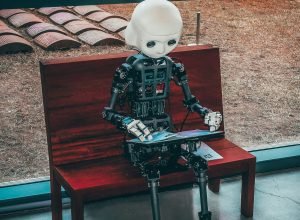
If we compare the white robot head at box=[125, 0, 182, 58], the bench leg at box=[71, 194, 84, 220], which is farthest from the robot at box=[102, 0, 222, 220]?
the bench leg at box=[71, 194, 84, 220]

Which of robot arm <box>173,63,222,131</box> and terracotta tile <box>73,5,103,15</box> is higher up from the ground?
terracotta tile <box>73,5,103,15</box>

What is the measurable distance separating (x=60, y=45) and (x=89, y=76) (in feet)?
1.97

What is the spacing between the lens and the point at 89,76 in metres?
2.75

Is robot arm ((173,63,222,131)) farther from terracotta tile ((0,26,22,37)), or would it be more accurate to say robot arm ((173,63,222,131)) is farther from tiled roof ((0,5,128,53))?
terracotta tile ((0,26,22,37))

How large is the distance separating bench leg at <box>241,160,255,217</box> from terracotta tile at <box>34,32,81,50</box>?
1.06 meters

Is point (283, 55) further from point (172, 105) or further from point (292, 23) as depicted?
point (172, 105)

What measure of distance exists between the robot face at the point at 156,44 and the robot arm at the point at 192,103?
5.5 inches

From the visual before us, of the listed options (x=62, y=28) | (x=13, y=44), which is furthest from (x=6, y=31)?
(x=62, y=28)

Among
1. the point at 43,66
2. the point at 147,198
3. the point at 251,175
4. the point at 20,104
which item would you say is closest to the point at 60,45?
the point at 20,104

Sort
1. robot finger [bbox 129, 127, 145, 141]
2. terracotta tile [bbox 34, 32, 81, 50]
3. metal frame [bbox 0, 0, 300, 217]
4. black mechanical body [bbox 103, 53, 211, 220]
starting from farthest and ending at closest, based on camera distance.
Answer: terracotta tile [bbox 34, 32, 81, 50]
metal frame [bbox 0, 0, 300, 217]
black mechanical body [bbox 103, 53, 211, 220]
robot finger [bbox 129, 127, 145, 141]

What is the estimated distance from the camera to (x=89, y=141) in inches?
110

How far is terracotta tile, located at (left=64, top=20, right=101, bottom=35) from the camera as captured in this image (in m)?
3.31

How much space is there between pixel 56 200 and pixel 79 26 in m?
0.95

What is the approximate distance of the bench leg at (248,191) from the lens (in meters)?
2.87
